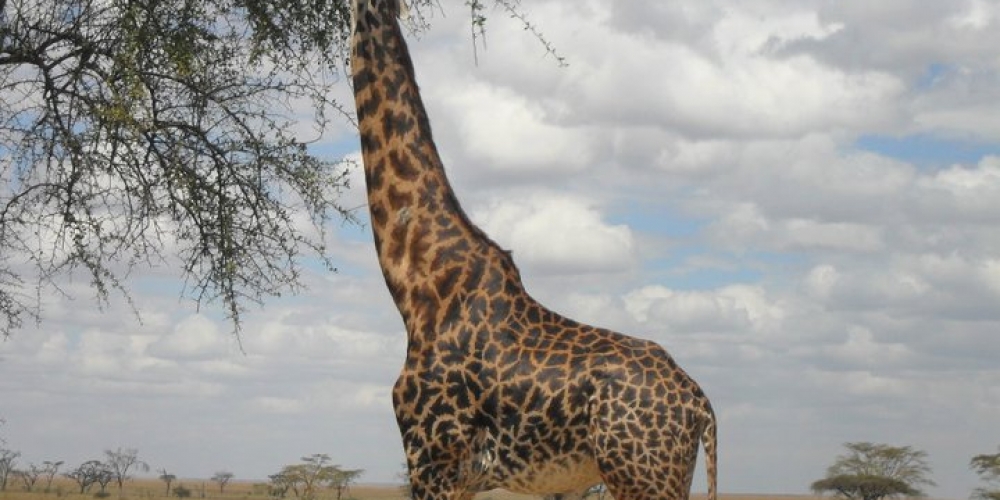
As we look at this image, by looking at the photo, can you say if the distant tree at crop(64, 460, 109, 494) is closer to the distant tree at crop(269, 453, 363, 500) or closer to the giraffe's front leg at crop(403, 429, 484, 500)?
the distant tree at crop(269, 453, 363, 500)

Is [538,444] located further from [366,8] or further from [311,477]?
[311,477]

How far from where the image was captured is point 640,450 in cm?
676

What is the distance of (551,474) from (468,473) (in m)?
0.45

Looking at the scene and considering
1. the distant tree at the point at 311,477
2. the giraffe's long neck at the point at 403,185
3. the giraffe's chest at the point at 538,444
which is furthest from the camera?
the distant tree at the point at 311,477

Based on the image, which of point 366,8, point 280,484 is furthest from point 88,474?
point 366,8

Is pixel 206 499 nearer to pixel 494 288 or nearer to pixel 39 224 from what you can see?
pixel 39 224

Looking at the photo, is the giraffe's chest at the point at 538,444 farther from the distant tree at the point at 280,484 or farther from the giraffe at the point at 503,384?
the distant tree at the point at 280,484

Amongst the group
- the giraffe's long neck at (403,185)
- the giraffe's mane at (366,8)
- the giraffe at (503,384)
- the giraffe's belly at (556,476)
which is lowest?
the giraffe's belly at (556,476)

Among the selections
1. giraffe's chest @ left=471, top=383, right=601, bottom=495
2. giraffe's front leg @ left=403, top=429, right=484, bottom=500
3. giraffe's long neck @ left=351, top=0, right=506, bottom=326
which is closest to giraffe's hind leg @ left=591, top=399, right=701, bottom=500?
giraffe's chest @ left=471, top=383, right=601, bottom=495

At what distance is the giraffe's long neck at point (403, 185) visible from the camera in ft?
25.3

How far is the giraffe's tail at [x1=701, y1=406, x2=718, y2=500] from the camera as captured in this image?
23.3 ft

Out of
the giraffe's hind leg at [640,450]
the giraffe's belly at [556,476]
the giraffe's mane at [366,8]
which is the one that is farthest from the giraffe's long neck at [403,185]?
the giraffe's hind leg at [640,450]

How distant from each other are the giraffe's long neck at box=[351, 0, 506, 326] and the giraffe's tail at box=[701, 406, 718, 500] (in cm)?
149

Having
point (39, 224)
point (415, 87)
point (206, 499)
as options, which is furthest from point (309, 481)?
point (415, 87)
